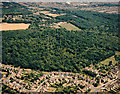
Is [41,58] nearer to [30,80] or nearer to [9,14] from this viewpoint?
[30,80]

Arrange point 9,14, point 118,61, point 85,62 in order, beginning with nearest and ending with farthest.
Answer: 1. point 85,62
2. point 118,61
3. point 9,14

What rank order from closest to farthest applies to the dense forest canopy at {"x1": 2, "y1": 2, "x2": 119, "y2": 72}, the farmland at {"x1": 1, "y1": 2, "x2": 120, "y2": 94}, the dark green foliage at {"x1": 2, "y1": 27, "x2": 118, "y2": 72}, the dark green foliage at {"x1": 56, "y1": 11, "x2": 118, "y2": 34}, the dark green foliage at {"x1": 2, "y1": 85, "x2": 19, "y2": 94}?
the dark green foliage at {"x1": 2, "y1": 85, "x2": 19, "y2": 94}, the farmland at {"x1": 1, "y1": 2, "x2": 120, "y2": 94}, the dark green foliage at {"x1": 2, "y1": 27, "x2": 118, "y2": 72}, the dense forest canopy at {"x1": 2, "y1": 2, "x2": 119, "y2": 72}, the dark green foliage at {"x1": 56, "y1": 11, "x2": 118, "y2": 34}

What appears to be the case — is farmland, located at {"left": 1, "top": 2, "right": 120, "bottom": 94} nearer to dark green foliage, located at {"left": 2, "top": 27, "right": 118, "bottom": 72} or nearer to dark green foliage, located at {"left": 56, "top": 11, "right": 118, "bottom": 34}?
dark green foliage, located at {"left": 2, "top": 27, "right": 118, "bottom": 72}

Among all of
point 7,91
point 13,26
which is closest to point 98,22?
point 13,26

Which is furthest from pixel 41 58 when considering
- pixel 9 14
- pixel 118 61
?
pixel 9 14

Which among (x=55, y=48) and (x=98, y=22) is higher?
(x=98, y=22)

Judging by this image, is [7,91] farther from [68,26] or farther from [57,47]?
[68,26]

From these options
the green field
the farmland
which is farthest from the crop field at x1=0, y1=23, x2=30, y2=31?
the green field

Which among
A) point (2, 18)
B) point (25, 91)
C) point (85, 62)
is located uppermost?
point (2, 18)
